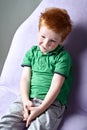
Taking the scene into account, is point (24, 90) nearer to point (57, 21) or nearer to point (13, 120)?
point (13, 120)

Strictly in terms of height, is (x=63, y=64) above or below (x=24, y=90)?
above

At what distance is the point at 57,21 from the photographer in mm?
1032

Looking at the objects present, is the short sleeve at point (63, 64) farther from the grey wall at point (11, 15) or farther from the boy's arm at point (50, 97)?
the grey wall at point (11, 15)

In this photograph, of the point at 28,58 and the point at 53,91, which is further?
the point at 28,58

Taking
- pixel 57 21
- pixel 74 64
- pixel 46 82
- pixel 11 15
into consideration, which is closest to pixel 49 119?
pixel 46 82

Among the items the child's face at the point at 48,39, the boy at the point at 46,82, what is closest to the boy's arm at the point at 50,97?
the boy at the point at 46,82

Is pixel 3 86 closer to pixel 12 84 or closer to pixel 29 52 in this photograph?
pixel 12 84

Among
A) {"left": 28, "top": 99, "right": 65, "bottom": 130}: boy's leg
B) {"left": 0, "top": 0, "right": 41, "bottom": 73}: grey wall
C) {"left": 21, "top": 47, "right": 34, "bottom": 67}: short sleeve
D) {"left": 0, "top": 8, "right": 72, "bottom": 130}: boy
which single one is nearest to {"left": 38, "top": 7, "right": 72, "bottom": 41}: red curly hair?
{"left": 0, "top": 8, "right": 72, "bottom": 130}: boy

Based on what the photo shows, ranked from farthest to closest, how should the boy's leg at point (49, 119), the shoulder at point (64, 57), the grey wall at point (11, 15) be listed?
the grey wall at point (11, 15)
the shoulder at point (64, 57)
the boy's leg at point (49, 119)

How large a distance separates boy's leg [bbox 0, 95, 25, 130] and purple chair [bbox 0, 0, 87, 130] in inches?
2.7

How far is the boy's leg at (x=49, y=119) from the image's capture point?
3.15 ft

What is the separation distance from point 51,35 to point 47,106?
0.27 metres

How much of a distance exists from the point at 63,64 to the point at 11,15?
74 centimetres

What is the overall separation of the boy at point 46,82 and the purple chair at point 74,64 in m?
0.04
